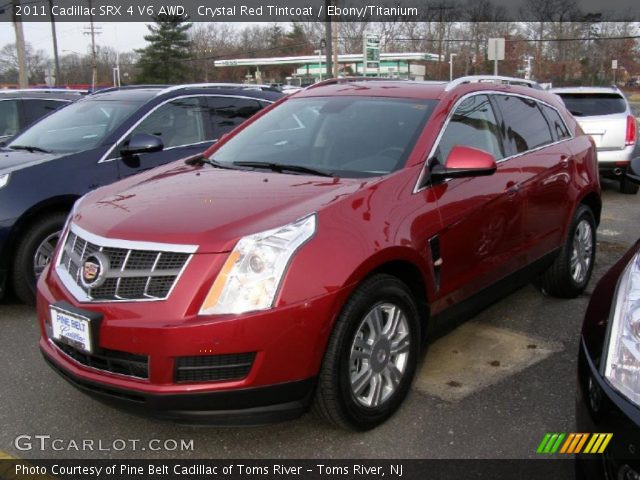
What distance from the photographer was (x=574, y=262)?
498 cm

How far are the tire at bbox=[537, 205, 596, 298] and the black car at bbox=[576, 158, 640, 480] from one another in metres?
2.52

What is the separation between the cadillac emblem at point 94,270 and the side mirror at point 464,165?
173 centimetres

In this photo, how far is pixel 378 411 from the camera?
10.0 feet

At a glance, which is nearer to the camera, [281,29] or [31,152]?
[31,152]

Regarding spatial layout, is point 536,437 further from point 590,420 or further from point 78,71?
point 78,71

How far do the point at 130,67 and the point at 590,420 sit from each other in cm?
8532

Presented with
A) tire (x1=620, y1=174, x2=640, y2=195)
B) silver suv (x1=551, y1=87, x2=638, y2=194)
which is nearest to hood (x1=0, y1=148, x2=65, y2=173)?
silver suv (x1=551, y1=87, x2=638, y2=194)

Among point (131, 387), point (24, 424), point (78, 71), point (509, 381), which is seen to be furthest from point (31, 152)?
point (78, 71)

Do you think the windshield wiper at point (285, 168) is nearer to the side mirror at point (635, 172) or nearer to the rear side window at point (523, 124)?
the rear side window at point (523, 124)

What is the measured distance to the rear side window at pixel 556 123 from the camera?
4.80m

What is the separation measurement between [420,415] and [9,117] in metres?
7.34

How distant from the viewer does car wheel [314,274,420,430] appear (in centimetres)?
277

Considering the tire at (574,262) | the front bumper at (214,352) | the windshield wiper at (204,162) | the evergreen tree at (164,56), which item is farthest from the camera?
the evergreen tree at (164,56)

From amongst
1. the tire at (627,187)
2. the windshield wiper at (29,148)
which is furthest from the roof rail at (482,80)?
the tire at (627,187)
